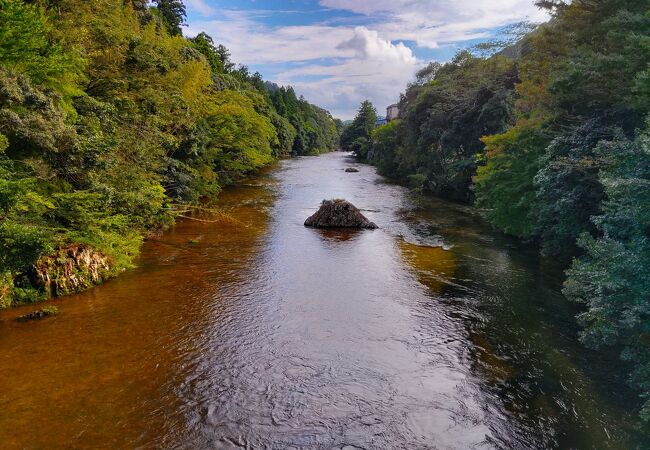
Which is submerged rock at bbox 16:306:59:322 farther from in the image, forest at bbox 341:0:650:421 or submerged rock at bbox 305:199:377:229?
submerged rock at bbox 305:199:377:229

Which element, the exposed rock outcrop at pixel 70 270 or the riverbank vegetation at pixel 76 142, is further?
the exposed rock outcrop at pixel 70 270

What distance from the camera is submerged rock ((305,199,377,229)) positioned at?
23.1 metres

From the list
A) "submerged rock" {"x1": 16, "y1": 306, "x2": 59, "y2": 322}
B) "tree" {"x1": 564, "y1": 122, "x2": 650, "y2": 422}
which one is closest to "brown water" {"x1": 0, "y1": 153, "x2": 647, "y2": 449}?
"submerged rock" {"x1": 16, "y1": 306, "x2": 59, "y2": 322}

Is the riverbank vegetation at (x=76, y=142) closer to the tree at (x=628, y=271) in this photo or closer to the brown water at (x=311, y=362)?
the brown water at (x=311, y=362)

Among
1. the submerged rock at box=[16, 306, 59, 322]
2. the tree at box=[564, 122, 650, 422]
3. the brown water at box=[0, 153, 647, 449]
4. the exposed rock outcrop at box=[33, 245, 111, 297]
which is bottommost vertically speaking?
the brown water at box=[0, 153, 647, 449]

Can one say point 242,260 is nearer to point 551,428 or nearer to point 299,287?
point 299,287

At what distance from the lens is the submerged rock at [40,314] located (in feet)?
35.5

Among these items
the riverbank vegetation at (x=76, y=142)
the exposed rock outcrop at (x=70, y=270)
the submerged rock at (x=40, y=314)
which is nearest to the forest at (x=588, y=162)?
the riverbank vegetation at (x=76, y=142)

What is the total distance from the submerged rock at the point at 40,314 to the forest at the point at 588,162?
41.3 ft

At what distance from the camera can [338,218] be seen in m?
23.3

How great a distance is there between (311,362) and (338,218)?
14.2 metres

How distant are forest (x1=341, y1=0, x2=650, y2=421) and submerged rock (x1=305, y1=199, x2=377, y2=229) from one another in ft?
21.0

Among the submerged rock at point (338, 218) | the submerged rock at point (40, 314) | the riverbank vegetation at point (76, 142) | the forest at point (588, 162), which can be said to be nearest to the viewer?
the forest at point (588, 162)

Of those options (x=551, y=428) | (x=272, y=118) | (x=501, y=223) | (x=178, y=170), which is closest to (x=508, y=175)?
(x=501, y=223)
